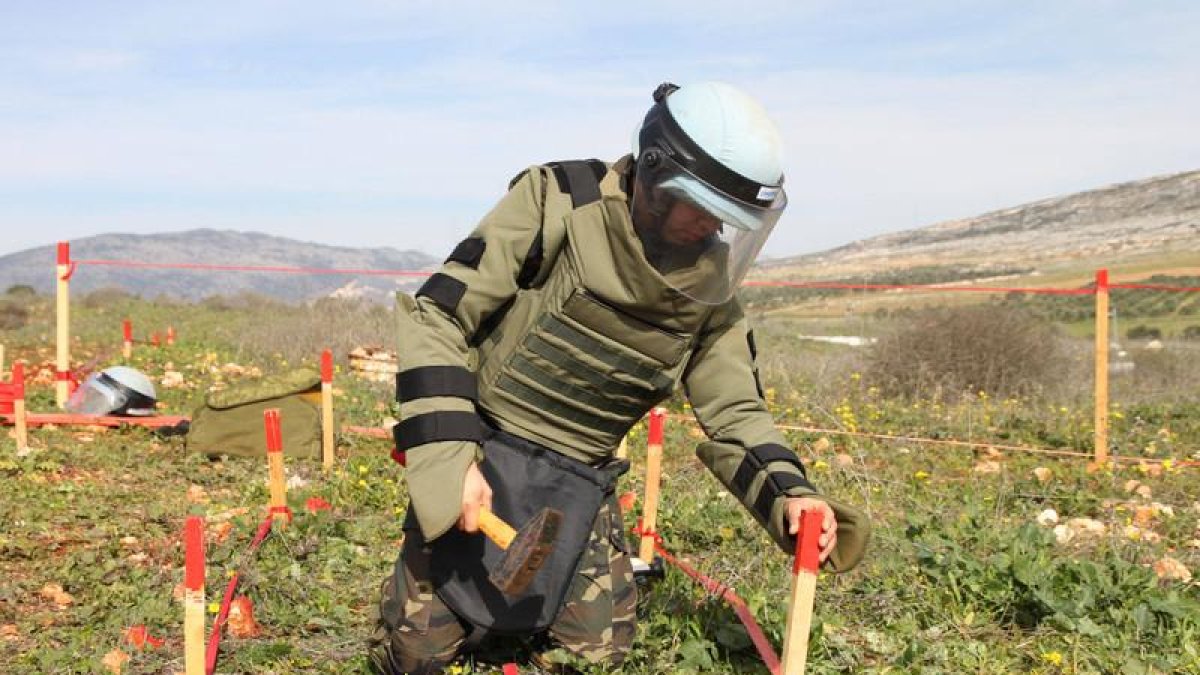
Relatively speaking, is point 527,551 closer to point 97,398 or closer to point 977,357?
point 97,398

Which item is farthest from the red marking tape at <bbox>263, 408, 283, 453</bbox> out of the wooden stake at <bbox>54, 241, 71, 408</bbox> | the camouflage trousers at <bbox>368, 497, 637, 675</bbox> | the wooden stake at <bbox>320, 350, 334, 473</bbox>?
the wooden stake at <bbox>54, 241, 71, 408</bbox>

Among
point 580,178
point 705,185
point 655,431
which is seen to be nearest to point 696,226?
point 705,185

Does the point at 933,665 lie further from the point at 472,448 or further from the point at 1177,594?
the point at 472,448

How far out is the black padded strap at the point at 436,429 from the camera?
2.90m

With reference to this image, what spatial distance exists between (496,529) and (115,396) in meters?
6.70

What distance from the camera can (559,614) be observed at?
3500 mm

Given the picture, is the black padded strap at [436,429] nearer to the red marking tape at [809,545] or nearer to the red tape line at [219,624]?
the red marking tape at [809,545]

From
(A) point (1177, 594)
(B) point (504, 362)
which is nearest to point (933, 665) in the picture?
(A) point (1177, 594)

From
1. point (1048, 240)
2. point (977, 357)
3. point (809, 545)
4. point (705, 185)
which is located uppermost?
point (1048, 240)

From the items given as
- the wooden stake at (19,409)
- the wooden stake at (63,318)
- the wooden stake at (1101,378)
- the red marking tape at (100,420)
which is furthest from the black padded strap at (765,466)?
the wooden stake at (63,318)

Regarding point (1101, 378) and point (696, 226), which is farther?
point (1101, 378)

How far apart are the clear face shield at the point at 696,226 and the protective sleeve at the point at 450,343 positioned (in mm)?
358

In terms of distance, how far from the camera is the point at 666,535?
522 centimetres

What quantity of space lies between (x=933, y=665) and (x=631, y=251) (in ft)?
5.71
